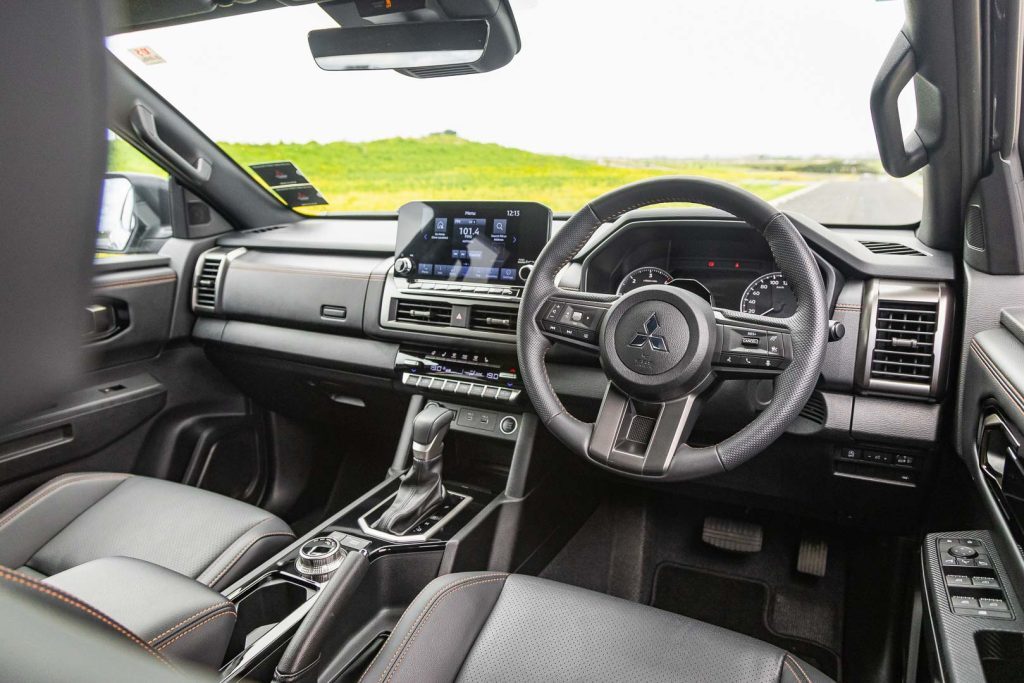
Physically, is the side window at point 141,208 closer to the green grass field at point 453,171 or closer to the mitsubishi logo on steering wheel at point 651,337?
the green grass field at point 453,171

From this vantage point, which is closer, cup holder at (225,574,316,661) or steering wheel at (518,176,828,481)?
steering wheel at (518,176,828,481)

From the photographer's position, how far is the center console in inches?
90.4

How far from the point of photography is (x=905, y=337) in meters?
1.79

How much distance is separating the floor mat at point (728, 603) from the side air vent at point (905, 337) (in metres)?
1.01

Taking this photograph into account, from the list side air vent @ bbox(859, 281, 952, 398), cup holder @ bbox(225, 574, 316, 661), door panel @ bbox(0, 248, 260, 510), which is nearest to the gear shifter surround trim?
cup holder @ bbox(225, 574, 316, 661)

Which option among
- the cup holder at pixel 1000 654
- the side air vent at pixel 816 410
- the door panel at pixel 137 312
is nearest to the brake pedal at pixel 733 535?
the side air vent at pixel 816 410

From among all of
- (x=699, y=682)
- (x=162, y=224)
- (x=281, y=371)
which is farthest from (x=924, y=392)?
(x=162, y=224)

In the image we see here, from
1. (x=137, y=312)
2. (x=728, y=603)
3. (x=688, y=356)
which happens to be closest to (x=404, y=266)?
(x=137, y=312)

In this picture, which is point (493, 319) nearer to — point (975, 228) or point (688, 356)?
point (688, 356)

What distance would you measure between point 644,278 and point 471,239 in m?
0.61

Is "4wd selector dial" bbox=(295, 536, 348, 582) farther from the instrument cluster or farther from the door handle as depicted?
the door handle

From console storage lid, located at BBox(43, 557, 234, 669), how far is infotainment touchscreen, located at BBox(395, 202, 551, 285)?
129 centimetres

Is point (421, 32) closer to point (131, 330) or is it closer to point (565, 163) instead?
point (565, 163)

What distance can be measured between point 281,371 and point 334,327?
1.40 ft
